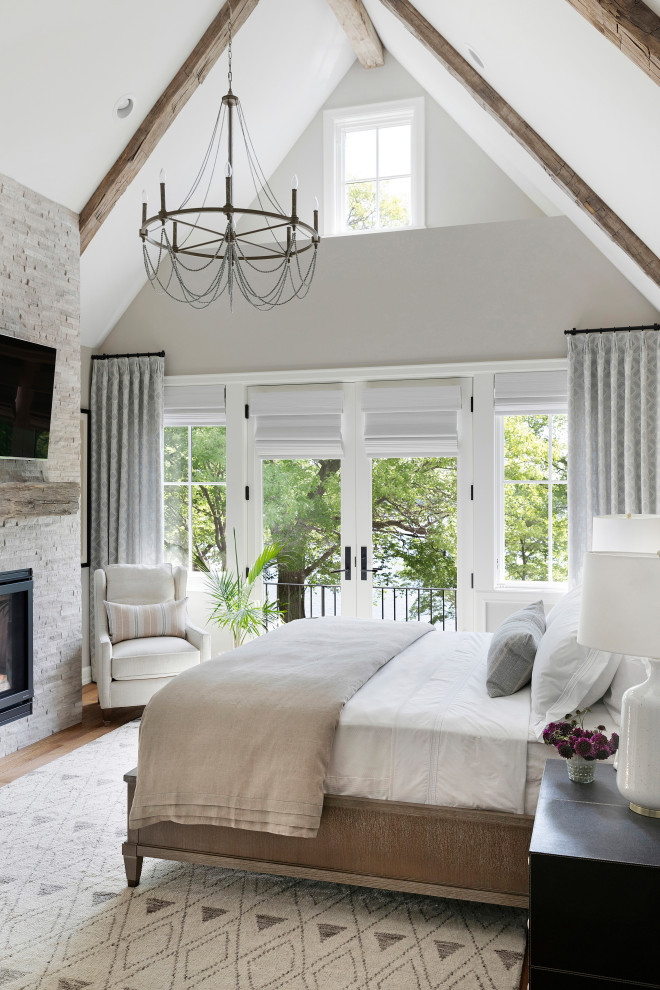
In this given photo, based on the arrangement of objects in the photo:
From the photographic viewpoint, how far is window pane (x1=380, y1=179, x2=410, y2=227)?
6.00 m

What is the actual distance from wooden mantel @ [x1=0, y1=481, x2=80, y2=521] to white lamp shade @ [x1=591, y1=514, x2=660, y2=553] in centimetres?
289

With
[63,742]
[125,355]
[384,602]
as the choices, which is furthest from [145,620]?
[125,355]

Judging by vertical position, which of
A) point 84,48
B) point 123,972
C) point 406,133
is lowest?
point 123,972

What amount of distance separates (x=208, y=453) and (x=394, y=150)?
259cm

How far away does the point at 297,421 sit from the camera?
19.9 feet

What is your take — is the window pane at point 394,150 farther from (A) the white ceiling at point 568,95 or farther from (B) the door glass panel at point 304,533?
(B) the door glass panel at point 304,533

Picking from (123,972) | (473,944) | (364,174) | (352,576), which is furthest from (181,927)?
(364,174)

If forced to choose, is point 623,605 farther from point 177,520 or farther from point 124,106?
point 177,520

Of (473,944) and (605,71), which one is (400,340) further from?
(473,944)

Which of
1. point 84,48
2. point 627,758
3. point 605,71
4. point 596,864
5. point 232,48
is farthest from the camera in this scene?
point 232,48

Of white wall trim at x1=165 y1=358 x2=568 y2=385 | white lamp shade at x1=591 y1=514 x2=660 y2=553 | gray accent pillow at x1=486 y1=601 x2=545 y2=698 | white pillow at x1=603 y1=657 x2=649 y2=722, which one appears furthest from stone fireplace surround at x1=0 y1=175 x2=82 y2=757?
white pillow at x1=603 y1=657 x2=649 y2=722

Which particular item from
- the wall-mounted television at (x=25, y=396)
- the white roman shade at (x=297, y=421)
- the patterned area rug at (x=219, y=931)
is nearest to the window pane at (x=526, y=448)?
the white roman shade at (x=297, y=421)

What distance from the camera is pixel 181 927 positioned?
9.32 ft

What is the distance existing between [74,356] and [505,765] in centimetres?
372
